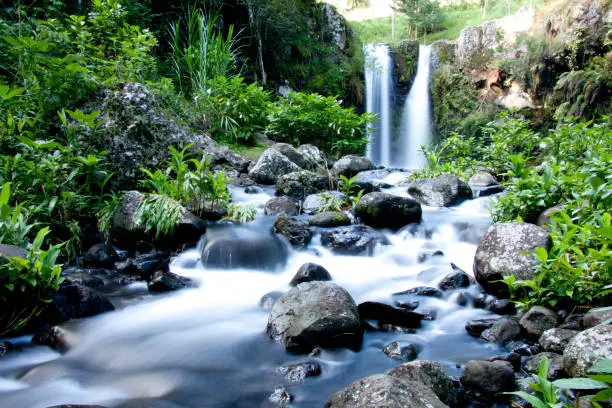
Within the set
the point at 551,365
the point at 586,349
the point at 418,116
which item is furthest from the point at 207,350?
the point at 418,116

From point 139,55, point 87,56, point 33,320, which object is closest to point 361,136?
point 139,55

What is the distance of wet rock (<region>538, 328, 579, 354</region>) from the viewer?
316 centimetres

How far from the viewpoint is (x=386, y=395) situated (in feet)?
6.86

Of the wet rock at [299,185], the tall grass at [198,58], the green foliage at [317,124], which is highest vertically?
the tall grass at [198,58]

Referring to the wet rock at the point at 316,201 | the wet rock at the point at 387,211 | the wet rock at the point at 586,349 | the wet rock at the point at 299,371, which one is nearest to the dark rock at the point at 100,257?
the wet rock at the point at 299,371

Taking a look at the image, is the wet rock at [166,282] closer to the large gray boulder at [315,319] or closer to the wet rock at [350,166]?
the large gray boulder at [315,319]

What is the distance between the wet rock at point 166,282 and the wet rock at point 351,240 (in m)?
2.03

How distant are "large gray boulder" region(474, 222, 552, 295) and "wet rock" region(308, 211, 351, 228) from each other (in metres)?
2.31

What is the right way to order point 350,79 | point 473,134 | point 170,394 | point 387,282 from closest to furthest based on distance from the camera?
1. point 170,394
2. point 387,282
3. point 473,134
4. point 350,79

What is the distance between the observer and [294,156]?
9.45m

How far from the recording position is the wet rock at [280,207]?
22.8 feet

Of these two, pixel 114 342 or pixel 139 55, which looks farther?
pixel 139 55

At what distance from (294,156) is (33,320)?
259 inches

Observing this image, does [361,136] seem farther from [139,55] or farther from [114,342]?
[114,342]
